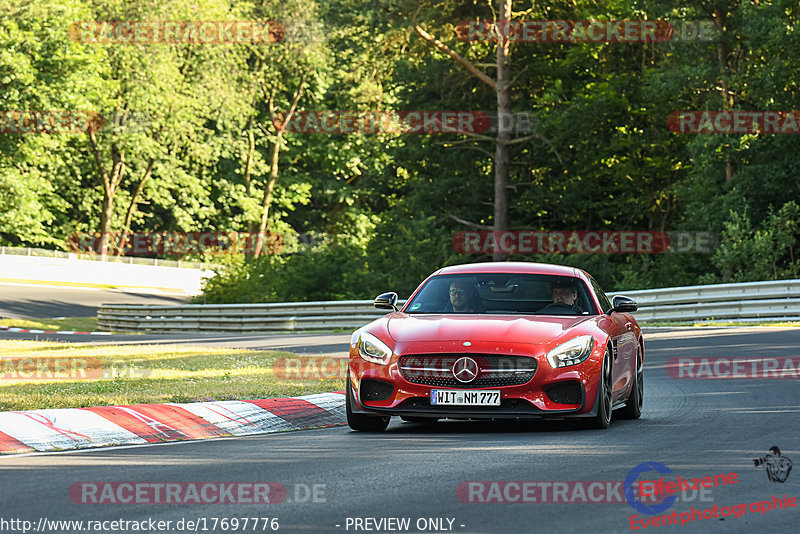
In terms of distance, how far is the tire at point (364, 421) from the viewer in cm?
1038

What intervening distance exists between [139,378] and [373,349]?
509 cm

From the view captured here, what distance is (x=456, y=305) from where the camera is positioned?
11.3 meters

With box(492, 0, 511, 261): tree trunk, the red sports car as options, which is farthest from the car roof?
box(492, 0, 511, 261): tree trunk

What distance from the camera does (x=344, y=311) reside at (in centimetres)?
3253

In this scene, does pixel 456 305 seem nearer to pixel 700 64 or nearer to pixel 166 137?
pixel 700 64

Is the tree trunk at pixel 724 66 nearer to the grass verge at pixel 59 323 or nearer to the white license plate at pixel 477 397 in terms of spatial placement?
the grass verge at pixel 59 323

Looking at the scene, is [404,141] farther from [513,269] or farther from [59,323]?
[513,269]

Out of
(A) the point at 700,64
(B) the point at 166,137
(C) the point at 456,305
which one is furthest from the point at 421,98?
(C) the point at 456,305

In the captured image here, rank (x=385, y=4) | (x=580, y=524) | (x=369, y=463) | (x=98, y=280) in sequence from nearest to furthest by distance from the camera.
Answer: (x=580, y=524), (x=369, y=463), (x=385, y=4), (x=98, y=280)

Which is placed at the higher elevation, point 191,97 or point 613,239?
point 191,97

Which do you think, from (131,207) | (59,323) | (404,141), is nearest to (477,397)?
(59,323)

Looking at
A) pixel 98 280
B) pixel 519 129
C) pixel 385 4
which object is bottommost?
pixel 98 280

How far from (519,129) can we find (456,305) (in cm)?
3093

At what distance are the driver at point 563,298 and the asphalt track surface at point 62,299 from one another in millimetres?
29131
